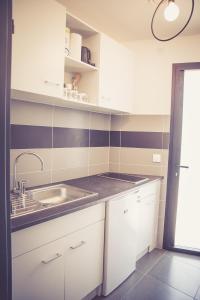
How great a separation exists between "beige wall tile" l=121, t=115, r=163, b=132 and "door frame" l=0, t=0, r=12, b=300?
2.13 metres

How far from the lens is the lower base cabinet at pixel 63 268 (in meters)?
1.23

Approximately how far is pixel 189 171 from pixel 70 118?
1468mm

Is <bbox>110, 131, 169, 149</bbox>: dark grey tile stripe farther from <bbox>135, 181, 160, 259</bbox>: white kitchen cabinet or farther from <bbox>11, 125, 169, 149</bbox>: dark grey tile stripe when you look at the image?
<bbox>135, 181, 160, 259</bbox>: white kitchen cabinet

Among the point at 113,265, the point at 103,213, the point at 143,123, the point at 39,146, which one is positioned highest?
the point at 143,123

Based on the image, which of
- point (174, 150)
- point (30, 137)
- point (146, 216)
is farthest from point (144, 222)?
point (30, 137)

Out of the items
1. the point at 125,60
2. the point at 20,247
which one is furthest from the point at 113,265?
the point at 125,60

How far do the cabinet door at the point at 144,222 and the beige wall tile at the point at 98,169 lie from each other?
25.6 inches

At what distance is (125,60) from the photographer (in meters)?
2.45

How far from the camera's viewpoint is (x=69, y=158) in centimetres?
234

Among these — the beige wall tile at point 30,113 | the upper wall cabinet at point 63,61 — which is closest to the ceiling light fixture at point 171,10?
the upper wall cabinet at point 63,61

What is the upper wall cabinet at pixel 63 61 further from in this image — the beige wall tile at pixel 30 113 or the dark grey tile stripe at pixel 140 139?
the dark grey tile stripe at pixel 140 139

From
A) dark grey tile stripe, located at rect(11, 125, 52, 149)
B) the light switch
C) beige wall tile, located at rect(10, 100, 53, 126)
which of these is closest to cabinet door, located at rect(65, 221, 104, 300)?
dark grey tile stripe, located at rect(11, 125, 52, 149)

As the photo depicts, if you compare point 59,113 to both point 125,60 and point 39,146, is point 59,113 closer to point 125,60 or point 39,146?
point 39,146

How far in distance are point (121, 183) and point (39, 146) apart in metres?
0.83
